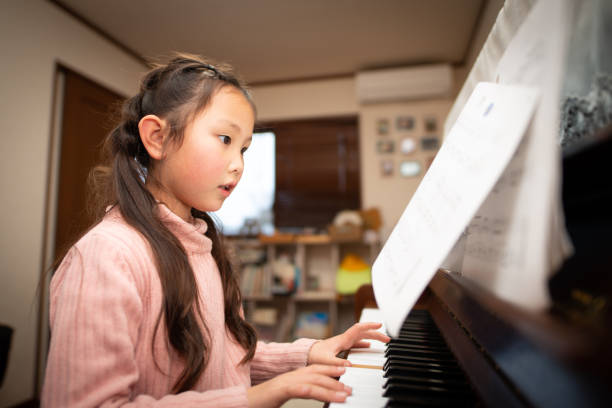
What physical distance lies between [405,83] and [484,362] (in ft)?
10.6

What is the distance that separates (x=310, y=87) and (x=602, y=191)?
141 inches

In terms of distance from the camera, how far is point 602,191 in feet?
1.21

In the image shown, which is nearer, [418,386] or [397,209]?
[418,386]

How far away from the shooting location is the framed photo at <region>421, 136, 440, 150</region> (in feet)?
11.2

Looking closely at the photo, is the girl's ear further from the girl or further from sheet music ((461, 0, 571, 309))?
sheet music ((461, 0, 571, 309))

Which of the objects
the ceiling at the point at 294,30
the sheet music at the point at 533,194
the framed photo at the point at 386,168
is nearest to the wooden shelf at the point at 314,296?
the framed photo at the point at 386,168

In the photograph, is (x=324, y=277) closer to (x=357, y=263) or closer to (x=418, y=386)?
(x=357, y=263)

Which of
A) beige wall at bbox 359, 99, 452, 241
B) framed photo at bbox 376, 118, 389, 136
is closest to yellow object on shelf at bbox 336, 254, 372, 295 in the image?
beige wall at bbox 359, 99, 452, 241

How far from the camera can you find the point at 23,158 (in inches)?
85.4

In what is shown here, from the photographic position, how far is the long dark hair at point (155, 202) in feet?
2.13

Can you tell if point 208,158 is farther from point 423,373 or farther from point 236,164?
point 423,373

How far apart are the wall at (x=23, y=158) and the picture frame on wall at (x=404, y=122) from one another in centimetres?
292

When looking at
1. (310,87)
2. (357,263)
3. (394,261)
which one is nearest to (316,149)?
(310,87)

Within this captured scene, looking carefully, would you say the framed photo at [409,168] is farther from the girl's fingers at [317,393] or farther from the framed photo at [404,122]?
the girl's fingers at [317,393]
